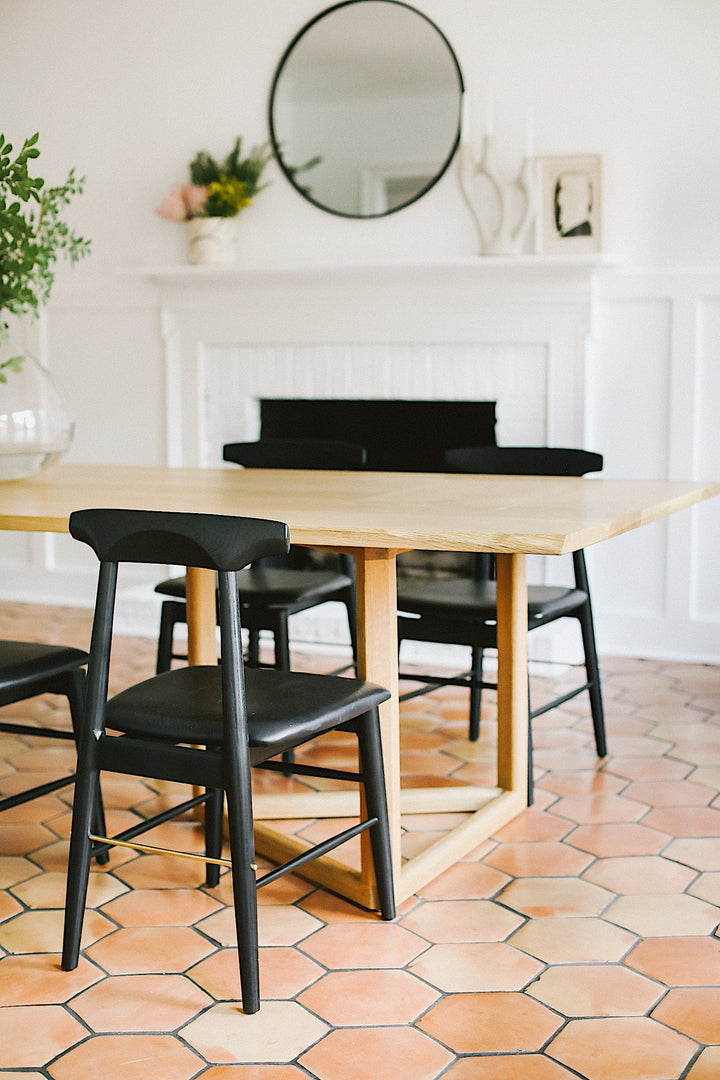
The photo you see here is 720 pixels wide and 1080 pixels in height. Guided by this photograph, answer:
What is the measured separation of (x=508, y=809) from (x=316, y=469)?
118cm

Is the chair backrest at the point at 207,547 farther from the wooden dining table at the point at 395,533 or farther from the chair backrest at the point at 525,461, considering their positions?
the chair backrest at the point at 525,461

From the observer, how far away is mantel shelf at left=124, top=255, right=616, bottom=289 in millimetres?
4137

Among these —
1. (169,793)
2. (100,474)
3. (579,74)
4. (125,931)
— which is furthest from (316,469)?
(579,74)

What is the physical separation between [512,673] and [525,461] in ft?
2.46

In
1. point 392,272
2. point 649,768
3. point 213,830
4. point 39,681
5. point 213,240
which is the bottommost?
point 649,768

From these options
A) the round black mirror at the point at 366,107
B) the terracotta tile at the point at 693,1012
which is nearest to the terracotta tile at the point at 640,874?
the terracotta tile at the point at 693,1012

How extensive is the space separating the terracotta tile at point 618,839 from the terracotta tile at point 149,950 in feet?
2.87

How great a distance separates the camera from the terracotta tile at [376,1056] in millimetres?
1660

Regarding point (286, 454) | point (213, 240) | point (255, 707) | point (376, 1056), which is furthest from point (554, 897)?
point (213, 240)

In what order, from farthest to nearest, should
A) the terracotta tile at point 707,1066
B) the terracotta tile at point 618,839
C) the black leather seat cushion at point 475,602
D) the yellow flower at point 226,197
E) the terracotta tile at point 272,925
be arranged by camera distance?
the yellow flower at point 226,197 < the black leather seat cushion at point 475,602 < the terracotta tile at point 618,839 < the terracotta tile at point 272,925 < the terracotta tile at point 707,1066

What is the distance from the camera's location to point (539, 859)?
242 cm

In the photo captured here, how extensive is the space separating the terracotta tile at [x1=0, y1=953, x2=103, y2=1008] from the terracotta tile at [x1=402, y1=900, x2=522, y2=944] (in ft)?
1.89

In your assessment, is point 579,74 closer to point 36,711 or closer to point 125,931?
point 36,711

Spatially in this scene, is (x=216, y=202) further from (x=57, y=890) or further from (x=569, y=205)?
(x=57, y=890)
